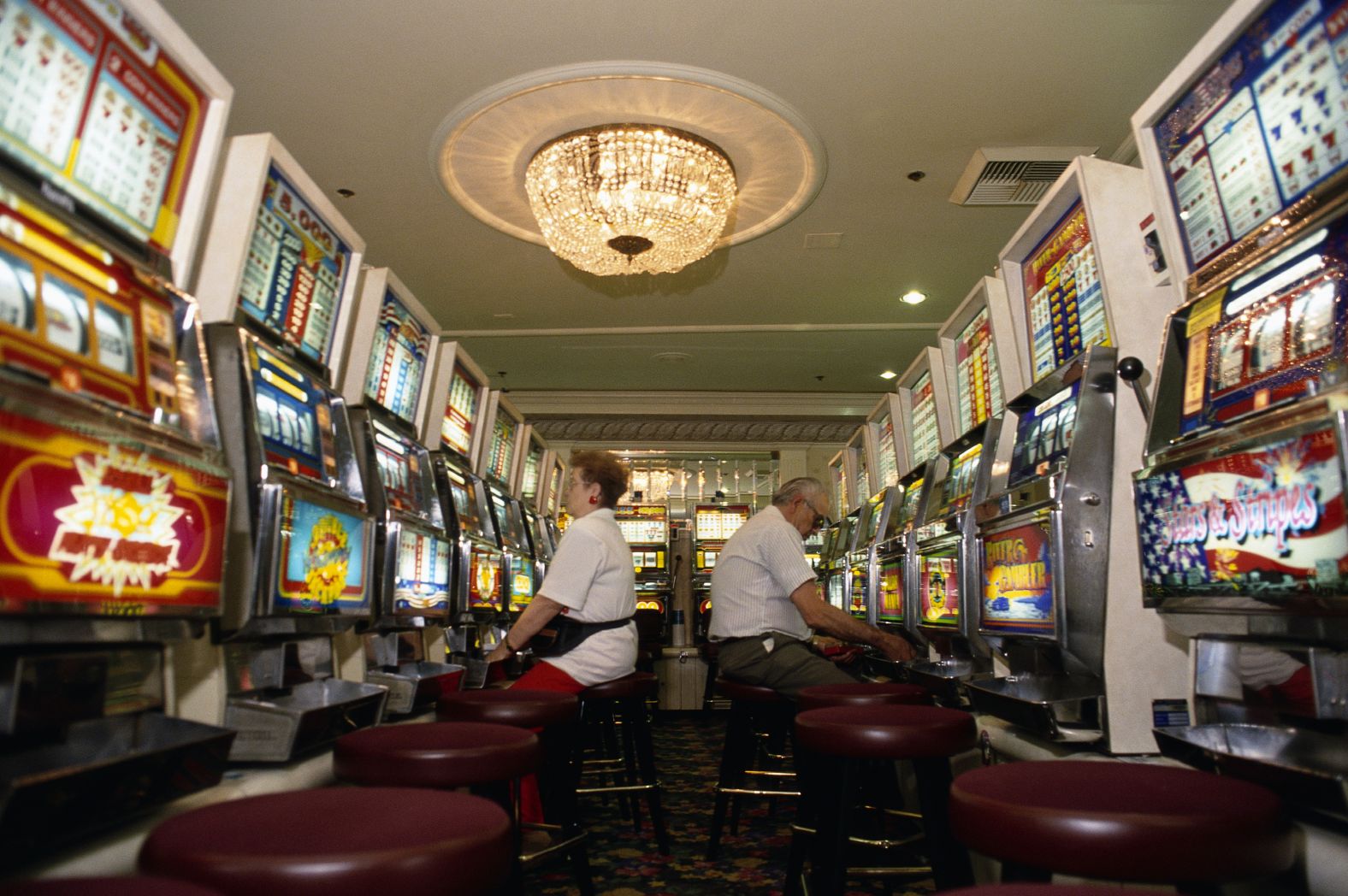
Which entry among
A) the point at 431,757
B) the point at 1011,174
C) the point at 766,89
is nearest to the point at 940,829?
the point at 431,757

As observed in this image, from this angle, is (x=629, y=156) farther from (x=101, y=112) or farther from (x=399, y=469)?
(x=101, y=112)

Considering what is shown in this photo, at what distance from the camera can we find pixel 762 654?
11.2 ft

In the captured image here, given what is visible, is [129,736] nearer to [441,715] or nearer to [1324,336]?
[441,715]

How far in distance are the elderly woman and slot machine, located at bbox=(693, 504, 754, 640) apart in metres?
5.55

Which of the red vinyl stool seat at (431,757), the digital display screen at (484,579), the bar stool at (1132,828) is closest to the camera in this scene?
the bar stool at (1132,828)

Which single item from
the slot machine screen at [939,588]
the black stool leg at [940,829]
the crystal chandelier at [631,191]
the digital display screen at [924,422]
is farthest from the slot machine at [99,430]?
the digital display screen at [924,422]

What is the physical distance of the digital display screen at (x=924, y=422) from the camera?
13.5ft

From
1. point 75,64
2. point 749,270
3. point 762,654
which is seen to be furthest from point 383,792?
point 749,270

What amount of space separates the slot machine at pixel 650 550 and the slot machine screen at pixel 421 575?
5324 millimetres

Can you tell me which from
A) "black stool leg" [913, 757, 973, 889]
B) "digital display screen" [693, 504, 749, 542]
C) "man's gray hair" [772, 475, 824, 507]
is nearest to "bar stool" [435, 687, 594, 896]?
"black stool leg" [913, 757, 973, 889]

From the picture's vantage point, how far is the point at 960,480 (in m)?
3.37

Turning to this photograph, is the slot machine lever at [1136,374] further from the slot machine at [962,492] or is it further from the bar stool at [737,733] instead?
the bar stool at [737,733]

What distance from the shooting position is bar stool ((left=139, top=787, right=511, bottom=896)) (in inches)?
39.0

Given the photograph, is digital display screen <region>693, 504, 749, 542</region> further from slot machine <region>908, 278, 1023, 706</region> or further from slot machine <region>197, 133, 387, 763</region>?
slot machine <region>197, 133, 387, 763</region>
